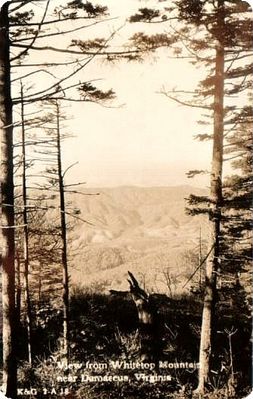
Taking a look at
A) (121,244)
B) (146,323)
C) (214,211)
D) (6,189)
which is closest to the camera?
(6,189)

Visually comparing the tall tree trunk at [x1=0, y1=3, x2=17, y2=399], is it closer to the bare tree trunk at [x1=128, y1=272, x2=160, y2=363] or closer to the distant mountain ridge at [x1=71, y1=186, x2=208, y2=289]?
the bare tree trunk at [x1=128, y1=272, x2=160, y2=363]

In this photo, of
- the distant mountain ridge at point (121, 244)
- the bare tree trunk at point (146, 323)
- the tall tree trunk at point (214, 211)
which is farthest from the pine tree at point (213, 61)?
the distant mountain ridge at point (121, 244)

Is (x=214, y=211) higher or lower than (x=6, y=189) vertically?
lower

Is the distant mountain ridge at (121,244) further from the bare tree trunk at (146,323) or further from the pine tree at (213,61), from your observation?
the pine tree at (213,61)

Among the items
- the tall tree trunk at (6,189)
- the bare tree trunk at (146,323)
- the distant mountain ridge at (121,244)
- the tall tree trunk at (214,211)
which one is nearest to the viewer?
the tall tree trunk at (6,189)

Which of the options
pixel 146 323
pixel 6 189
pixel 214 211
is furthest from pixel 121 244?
pixel 6 189

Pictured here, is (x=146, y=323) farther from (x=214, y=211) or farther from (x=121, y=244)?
(x=121, y=244)

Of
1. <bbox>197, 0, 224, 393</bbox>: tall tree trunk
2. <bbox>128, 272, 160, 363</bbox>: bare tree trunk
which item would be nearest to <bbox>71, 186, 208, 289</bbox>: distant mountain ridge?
<bbox>128, 272, 160, 363</bbox>: bare tree trunk

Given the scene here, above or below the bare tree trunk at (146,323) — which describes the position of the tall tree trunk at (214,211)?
above

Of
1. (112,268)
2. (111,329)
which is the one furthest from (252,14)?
(112,268)
